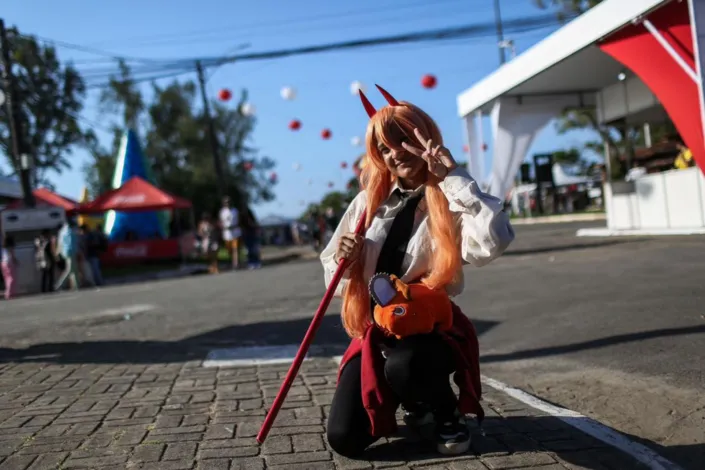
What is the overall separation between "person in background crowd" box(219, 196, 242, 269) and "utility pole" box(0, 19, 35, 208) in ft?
18.6

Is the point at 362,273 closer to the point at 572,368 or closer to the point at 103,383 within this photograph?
the point at 572,368

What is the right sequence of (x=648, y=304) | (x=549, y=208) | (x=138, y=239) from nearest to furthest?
(x=648, y=304) → (x=138, y=239) → (x=549, y=208)

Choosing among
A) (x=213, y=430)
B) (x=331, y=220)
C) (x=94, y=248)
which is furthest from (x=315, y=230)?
(x=213, y=430)

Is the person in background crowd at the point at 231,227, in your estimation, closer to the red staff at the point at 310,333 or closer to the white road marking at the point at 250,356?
the white road marking at the point at 250,356

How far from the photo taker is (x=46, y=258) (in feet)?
53.9

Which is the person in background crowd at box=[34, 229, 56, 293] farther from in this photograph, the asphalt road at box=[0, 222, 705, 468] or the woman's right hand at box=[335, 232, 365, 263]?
the woman's right hand at box=[335, 232, 365, 263]

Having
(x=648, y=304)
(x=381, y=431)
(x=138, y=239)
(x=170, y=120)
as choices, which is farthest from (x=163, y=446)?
(x=170, y=120)

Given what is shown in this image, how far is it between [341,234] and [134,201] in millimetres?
20089

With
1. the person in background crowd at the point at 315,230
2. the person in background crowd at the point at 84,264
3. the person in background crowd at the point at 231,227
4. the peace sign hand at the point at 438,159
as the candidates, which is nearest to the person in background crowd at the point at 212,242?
the person in background crowd at the point at 231,227

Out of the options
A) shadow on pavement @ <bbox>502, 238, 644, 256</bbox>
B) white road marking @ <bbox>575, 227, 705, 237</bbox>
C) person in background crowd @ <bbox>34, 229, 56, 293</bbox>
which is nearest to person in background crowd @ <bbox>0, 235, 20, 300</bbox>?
person in background crowd @ <bbox>34, 229, 56, 293</bbox>

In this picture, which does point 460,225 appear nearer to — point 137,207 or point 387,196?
point 387,196

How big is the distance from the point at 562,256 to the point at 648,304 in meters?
5.44

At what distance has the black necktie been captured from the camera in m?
2.96

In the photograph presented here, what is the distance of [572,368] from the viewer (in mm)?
4656
